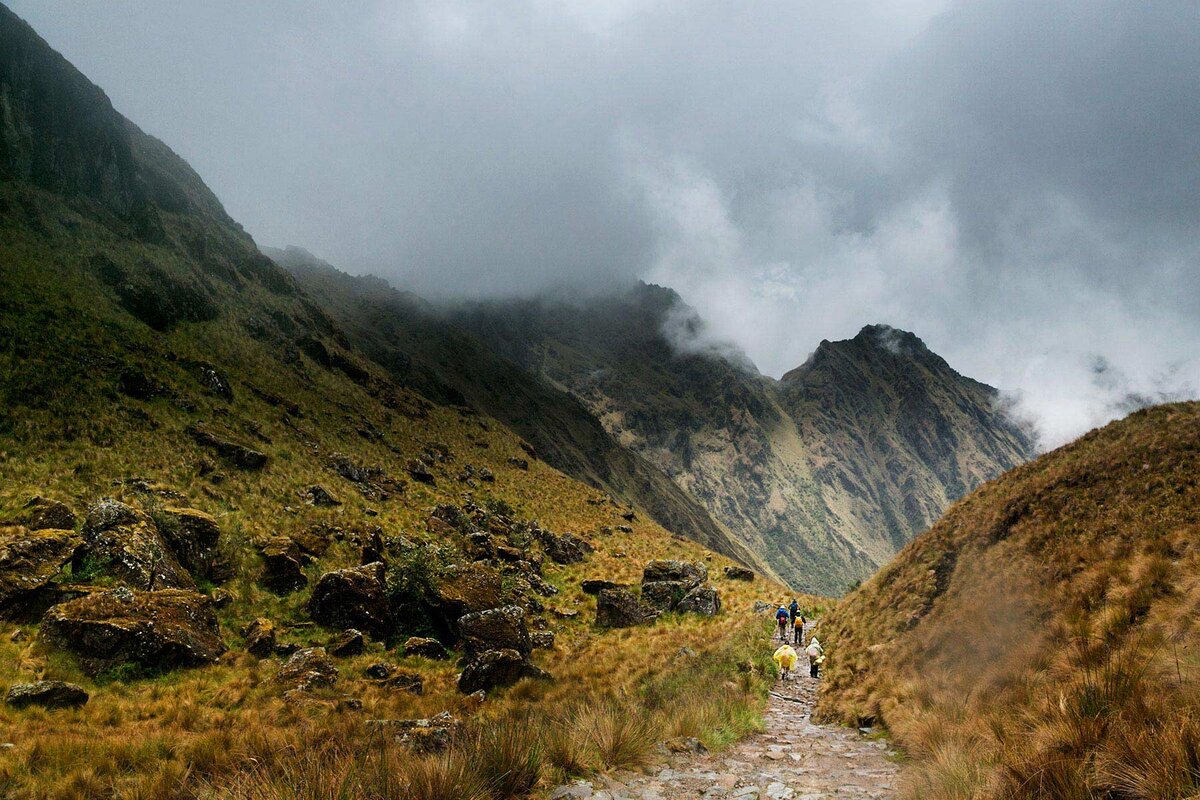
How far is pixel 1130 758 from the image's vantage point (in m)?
3.71

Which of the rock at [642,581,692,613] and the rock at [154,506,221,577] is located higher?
the rock at [154,506,221,577]

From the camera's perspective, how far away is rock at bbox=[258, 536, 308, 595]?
65.9ft

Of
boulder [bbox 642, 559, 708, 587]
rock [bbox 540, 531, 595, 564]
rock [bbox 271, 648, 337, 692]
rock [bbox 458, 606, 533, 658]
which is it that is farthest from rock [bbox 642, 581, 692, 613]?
rock [bbox 271, 648, 337, 692]

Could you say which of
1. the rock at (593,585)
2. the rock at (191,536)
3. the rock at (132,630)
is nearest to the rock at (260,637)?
the rock at (132,630)

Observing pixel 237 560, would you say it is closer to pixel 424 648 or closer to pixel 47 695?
pixel 424 648

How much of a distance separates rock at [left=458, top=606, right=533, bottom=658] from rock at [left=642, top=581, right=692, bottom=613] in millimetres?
13692

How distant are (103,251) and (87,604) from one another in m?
52.4

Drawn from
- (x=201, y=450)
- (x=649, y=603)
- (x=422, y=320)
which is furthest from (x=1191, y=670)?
(x=422, y=320)

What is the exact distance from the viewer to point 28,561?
14.0 m

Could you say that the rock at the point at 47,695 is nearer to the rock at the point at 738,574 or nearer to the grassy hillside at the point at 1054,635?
the grassy hillside at the point at 1054,635

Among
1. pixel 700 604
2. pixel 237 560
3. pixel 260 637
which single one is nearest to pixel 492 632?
pixel 260 637

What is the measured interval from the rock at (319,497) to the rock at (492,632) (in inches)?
644

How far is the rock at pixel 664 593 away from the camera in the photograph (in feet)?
103

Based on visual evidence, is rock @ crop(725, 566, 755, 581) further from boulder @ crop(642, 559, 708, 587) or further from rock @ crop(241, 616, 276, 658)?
rock @ crop(241, 616, 276, 658)
